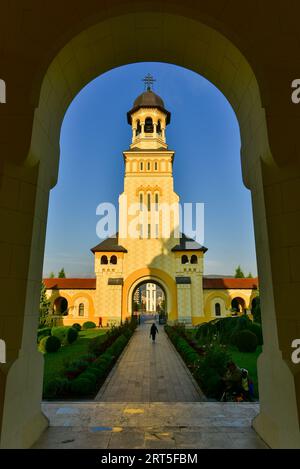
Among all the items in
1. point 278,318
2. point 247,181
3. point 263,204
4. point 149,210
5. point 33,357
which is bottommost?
point 33,357

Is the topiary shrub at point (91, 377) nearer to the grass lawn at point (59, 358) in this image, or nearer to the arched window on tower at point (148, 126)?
the grass lawn at point (59, 358)

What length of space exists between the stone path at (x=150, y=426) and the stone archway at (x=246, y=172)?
0.42 metres

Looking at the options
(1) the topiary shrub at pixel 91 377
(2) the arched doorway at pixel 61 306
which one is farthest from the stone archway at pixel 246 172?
(2) the arched doorway at pixel 61 306

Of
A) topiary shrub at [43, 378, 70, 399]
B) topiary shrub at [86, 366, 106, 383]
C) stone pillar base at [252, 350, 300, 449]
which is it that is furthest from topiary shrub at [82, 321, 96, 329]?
stone pillar base at [252, 350, 300, 449]

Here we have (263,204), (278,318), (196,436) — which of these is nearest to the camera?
(278,318)

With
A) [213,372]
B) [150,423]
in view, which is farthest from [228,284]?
[150,423]

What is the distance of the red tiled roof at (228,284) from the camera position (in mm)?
31047

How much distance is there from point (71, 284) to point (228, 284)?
18.0 meters

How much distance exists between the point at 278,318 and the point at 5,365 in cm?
333

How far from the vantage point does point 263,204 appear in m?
3.82

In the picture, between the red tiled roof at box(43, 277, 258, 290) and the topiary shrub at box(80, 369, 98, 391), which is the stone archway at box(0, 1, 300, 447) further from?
the red tiled roof at box(43, 277, 258, 290)
